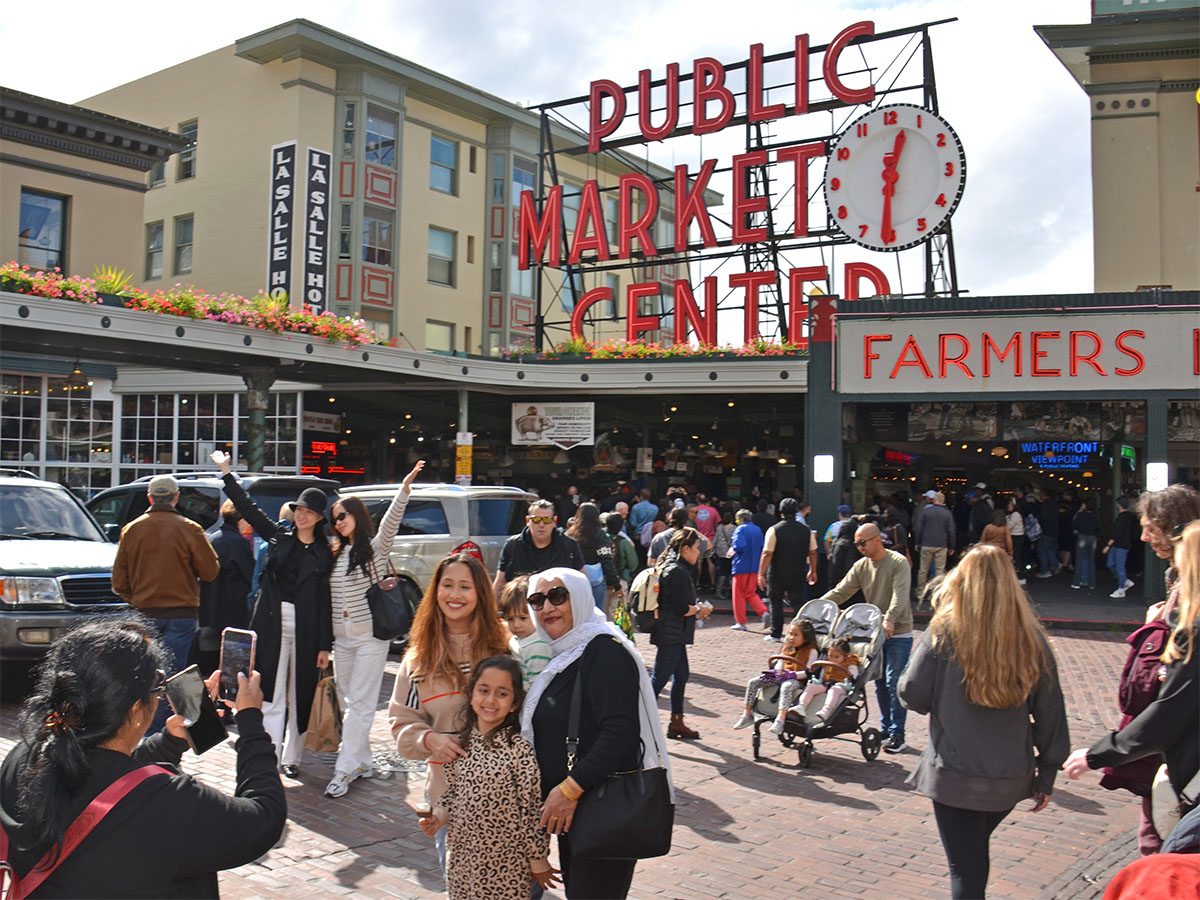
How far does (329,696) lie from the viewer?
6754 millimetres

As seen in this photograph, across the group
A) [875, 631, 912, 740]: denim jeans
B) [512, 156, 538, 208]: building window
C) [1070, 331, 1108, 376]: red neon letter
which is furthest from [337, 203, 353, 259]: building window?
[875, 631, 912, 740]: denim jeans

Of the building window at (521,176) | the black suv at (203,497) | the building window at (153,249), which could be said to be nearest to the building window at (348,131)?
the building window at (521,176)

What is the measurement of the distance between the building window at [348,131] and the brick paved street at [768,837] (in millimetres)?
24607

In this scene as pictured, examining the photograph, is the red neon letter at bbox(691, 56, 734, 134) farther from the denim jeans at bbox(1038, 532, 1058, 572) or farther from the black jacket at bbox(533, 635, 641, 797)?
the black jacket at bbox(533, 635, 641, 797)

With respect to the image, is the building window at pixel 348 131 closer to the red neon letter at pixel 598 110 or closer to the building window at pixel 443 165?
the building window at pixel 443 165

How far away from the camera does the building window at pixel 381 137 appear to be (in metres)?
30.6

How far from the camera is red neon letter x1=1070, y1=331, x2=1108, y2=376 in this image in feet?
57.9

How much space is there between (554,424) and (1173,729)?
770 inches

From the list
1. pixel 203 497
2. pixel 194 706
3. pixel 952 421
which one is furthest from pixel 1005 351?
pixel 194 706

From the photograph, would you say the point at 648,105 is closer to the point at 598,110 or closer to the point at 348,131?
the point at 598,110

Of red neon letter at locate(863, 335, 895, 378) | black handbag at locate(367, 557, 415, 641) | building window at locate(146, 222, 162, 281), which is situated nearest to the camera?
black handbag at locate(367, 557, 415, 641)

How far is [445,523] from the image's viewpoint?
12.8 metres

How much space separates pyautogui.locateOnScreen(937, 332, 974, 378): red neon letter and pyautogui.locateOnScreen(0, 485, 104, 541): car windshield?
13646 millimetres

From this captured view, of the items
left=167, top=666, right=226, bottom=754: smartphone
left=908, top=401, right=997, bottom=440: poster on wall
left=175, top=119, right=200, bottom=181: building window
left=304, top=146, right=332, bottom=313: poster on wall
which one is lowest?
left=167, top=666, right=226, bottom=754: smartphone
